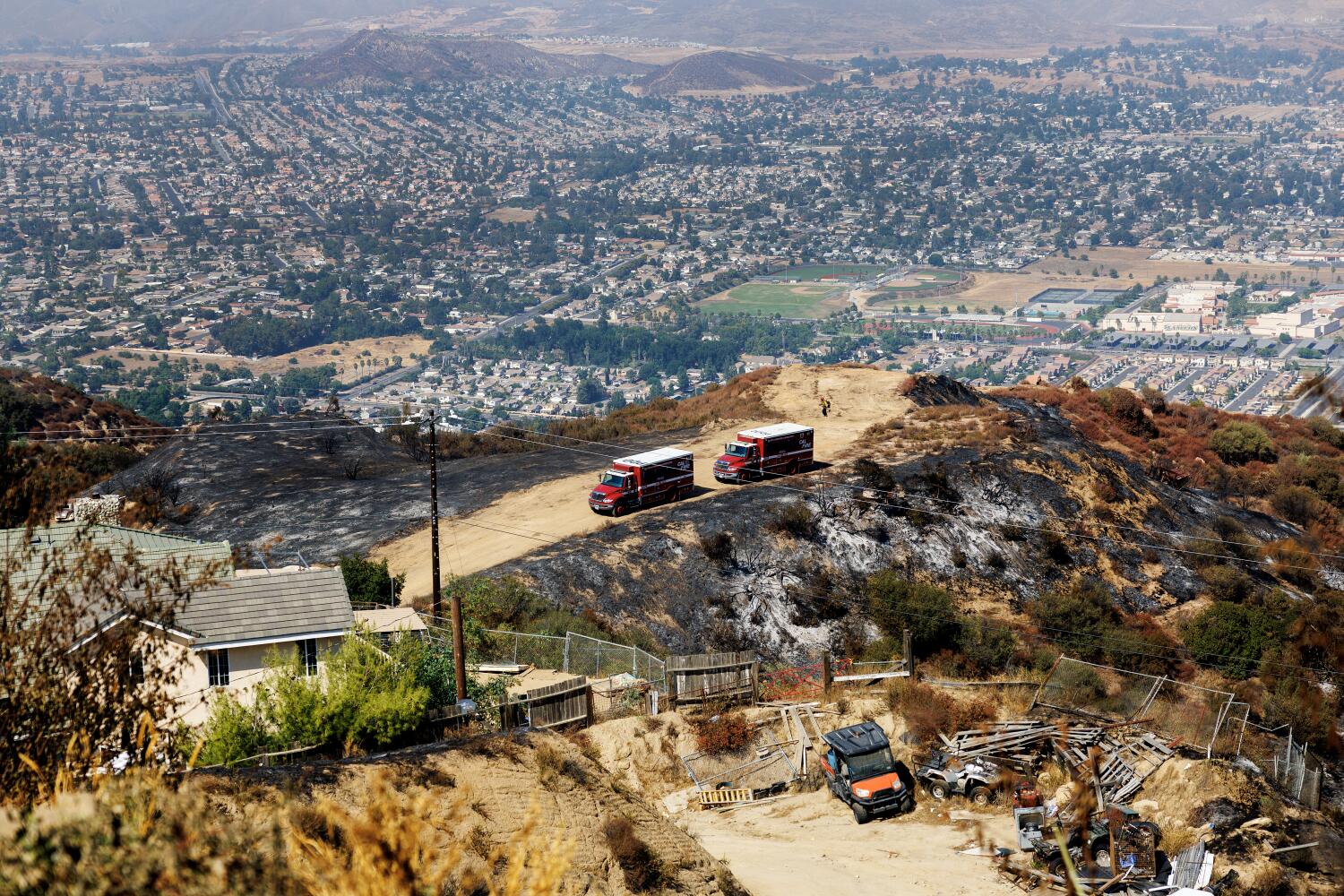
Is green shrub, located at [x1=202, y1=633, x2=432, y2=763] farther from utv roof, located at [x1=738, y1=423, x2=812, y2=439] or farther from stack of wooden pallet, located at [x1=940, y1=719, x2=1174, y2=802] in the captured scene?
utv roof, located at [x1=738, y1=423, x2=812, y2=439]

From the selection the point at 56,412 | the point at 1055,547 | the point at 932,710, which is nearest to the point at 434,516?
the point at 932,710

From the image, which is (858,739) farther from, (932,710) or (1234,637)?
(1234,637)

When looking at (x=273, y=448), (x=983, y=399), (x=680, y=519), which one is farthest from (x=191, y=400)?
(x=680, y=519)

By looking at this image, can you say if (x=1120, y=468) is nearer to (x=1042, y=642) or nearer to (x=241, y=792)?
(x=1042, y=642)

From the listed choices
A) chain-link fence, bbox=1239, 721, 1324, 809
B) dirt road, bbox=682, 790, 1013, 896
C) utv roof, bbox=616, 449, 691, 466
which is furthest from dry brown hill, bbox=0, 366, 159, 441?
chain-link fence, bbox=1239, 721, 1324, 809

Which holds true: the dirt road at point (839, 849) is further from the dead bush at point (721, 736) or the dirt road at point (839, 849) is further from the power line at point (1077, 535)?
the power line at point (1077, 535)
